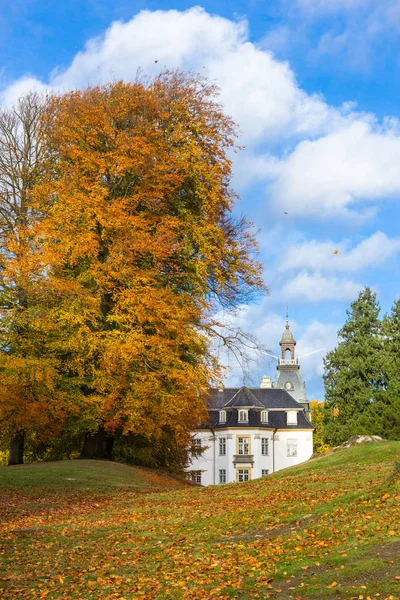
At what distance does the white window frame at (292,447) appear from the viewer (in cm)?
6994

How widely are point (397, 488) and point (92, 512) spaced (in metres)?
7.88

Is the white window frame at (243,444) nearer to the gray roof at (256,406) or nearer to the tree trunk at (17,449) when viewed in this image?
the gray roof at (256,406)

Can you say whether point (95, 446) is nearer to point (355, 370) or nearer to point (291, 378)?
point (355, 370)

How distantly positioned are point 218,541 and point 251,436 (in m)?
56.4

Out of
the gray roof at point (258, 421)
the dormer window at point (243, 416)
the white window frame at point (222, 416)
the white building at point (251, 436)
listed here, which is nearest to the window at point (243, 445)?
the white building at point (251, 436)

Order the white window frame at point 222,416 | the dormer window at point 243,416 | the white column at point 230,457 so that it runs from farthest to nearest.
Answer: the white window frame at point 222,416
the dormer window at point 243,416
the white column at point 230,457

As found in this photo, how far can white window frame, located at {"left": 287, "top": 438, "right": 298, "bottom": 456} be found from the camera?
6994cm

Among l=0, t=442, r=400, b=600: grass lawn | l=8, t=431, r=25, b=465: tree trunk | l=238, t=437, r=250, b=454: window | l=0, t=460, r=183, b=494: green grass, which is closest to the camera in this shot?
l=0, t=442, r=400, b=600: grass lawn

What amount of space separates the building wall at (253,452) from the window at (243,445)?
1.00 feet

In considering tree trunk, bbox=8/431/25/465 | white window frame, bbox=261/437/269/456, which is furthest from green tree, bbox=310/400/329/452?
tree trunk, bbox=8/431/25/465

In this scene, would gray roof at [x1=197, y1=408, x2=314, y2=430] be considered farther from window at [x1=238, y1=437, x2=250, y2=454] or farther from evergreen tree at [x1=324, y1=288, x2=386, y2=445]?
evergreen tree at [x1=324, y1=288, x2=386, y2=445]

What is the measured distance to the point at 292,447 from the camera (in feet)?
230

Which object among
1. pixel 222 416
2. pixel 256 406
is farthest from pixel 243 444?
pixel 256 406

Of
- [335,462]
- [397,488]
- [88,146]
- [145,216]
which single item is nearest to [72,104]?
[88,146]
